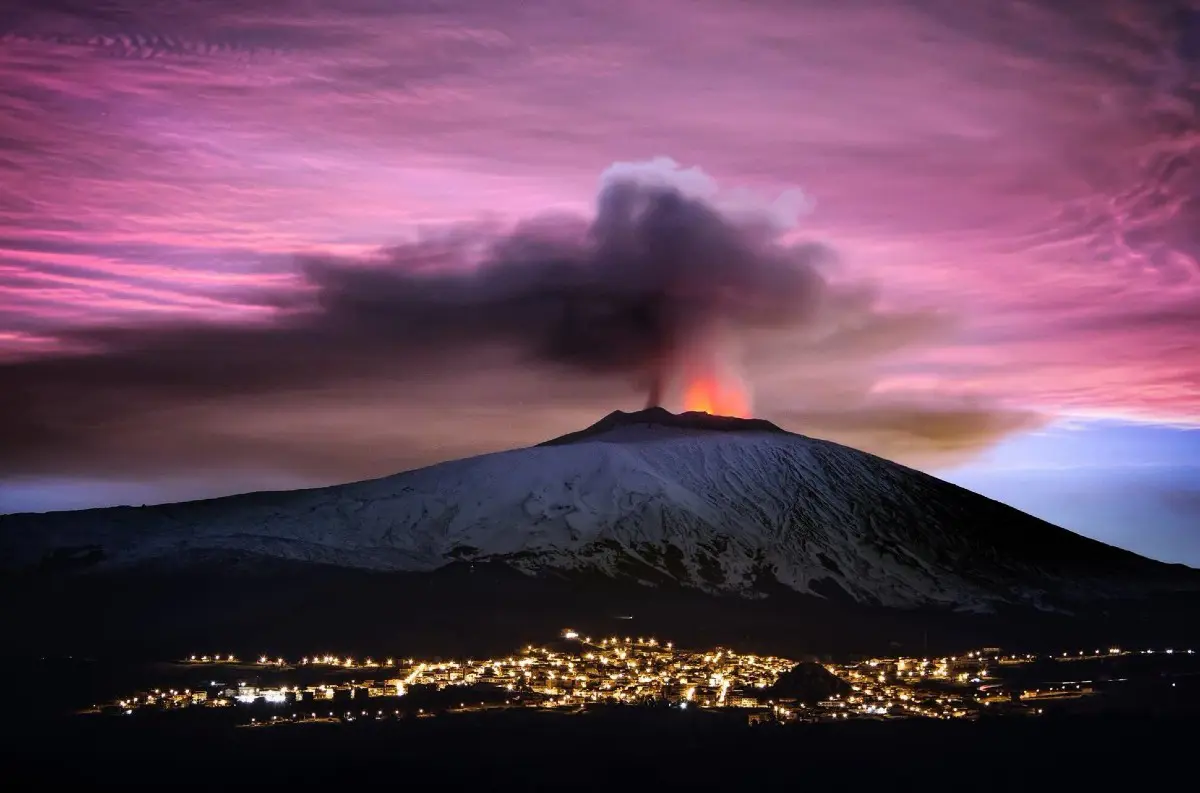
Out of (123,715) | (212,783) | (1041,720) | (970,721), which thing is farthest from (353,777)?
(1041,720)

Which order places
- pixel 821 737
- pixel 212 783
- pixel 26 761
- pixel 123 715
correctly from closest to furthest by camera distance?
pixel 212 783 → pixel 26 761 → pixel 821 737 → pixel 123 715

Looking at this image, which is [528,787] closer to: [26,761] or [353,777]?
[353,777]

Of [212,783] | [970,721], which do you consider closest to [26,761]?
[212,783]

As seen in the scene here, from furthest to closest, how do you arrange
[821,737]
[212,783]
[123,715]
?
[123,715]
[821,737]
[212,783]

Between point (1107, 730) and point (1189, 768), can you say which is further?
point (1107, 730)

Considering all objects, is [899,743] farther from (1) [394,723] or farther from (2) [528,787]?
(1) [394,723]

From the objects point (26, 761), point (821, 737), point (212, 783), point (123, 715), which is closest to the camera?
point (212, 783)
